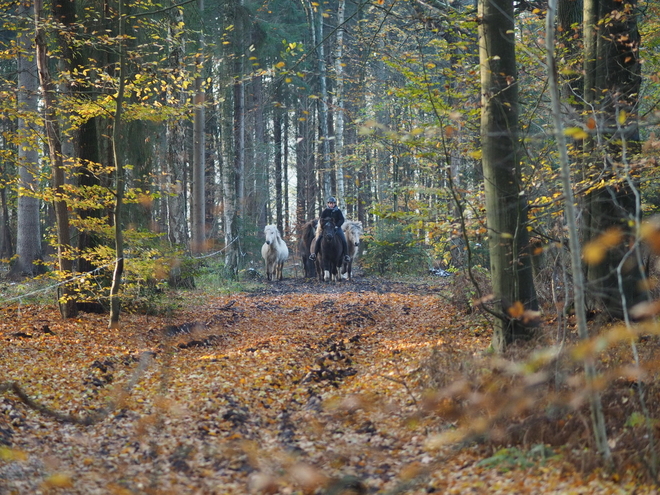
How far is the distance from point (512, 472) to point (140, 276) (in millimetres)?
7616

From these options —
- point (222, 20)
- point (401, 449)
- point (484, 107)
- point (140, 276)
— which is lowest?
point (401, 449)

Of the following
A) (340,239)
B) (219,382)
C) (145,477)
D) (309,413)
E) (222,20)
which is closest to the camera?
(145,477)

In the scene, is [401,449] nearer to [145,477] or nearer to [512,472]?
[512,472]

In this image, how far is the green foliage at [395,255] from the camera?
71.7 ft

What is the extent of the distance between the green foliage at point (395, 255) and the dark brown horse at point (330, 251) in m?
2.19

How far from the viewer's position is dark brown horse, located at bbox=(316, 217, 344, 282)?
64.0 ft

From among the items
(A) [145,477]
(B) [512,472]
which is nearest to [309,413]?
(A) [145,477]

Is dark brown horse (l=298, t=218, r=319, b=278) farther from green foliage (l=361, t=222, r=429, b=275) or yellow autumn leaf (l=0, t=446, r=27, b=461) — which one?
yellow autumn leaf (l=0, t=446, r=27, b=461)

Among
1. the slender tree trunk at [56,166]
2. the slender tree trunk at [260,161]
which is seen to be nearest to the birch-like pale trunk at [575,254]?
the slender tree trunk at [56,166]

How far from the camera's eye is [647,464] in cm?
426

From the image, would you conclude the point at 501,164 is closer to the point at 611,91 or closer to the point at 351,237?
the point at 611,91

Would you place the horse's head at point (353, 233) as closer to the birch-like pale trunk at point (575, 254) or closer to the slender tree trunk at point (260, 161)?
the slender tree trunk at point (260, 161)

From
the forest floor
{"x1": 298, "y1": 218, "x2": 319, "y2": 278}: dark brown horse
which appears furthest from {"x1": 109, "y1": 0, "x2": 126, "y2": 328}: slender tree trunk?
{"x1": 298, "y1": 218, "x2": 319, "y2": 278}: dark brown horse

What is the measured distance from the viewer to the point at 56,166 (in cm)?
1000
